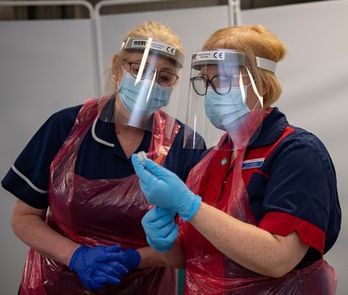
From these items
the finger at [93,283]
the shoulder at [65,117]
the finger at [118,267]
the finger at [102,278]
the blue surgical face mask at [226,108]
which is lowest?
the finger at [93,283]

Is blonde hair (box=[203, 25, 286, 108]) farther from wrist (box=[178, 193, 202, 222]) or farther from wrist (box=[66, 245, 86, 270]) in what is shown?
wrist (box=[66, 245, 86, 270])

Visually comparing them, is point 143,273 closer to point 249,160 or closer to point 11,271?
point 249,160

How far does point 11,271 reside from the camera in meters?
2.38

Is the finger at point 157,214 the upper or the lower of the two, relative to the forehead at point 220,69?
lower

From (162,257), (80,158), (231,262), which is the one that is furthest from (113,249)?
(231,262)

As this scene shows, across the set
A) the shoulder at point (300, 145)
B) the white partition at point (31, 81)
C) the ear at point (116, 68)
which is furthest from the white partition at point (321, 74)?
the shoulder at point (300, 145)

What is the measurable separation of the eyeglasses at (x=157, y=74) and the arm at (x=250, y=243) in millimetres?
434

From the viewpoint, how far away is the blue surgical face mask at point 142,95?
1163 mm

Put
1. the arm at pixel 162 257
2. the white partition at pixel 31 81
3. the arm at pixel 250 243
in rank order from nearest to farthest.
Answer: the arm at pixel 250 243 → the arm at pixel 162 257 → the white partition at pixel 31 81

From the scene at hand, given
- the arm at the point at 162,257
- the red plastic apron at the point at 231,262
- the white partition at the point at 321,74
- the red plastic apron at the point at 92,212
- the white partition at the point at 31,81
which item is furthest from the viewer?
the white partition at the point at 31,81

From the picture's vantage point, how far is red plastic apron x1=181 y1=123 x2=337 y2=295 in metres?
0.96

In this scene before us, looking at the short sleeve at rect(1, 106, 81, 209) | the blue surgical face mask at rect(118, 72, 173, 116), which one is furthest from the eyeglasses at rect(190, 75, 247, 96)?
the short sleeve at rect(1, 106, 81, 209)

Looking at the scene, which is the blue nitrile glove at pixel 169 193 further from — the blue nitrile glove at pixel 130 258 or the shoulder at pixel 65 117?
the shoulder at pixel 65 117

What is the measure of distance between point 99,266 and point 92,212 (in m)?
0.15
